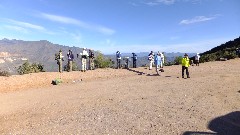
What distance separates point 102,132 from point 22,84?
574 inches

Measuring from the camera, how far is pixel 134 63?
35281mm

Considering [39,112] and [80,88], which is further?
[80,88]

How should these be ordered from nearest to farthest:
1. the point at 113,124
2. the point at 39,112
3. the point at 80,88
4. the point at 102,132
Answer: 1. the point at 102,132
2. the point at 113,124
3. the point at 39,112
4. the point at 80,88

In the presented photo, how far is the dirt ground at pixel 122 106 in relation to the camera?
13.3m

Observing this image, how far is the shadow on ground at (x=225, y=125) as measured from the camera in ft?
39.8

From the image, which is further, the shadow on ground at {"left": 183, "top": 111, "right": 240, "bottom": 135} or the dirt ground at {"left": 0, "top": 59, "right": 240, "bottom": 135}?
the dirt ground at {"left": 0, "top": 59, "right": 240, "bottom": 135}

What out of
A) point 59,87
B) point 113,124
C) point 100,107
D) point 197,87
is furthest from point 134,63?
point 113,124

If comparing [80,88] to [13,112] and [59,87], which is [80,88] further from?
[13,112]

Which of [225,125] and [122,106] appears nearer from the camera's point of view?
[225,125]

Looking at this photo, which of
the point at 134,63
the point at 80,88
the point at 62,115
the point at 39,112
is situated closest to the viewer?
the point at 62,115

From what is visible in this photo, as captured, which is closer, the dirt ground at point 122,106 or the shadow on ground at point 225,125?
the shadow on ground at point 225,125

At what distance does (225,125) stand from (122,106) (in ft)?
18.2

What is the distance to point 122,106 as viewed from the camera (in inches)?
661

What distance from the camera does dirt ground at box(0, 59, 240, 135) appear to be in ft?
43.6
